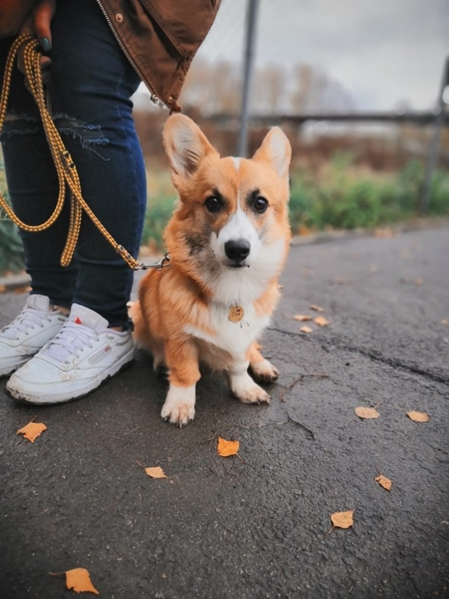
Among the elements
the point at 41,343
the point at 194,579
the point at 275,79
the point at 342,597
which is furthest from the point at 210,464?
the point at 275,79

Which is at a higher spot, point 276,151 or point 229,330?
point 276,151

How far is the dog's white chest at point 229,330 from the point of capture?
1.57 metres

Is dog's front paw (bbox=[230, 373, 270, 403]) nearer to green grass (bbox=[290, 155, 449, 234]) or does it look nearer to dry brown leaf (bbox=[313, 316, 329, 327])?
dry brown leaf (bbox=[313, 316, 329, 327])

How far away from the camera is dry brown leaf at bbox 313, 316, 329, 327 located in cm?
257

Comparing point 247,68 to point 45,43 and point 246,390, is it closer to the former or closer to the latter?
point 45,43

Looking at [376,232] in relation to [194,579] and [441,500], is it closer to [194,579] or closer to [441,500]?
[441,500]

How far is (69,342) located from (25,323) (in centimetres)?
27

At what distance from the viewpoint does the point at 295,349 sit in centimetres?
221

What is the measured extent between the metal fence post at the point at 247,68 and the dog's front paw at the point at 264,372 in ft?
8.98

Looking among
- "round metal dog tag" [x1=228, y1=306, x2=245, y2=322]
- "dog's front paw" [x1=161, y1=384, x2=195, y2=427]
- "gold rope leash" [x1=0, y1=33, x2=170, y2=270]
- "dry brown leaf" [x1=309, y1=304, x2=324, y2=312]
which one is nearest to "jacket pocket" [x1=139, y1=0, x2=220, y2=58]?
"gold rope leash" [x1=0, y1=33, x2=170, y2=270]

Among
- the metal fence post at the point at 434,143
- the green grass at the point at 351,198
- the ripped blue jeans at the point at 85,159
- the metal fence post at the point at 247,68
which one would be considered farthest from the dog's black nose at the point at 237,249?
the metal fence post at the point at 434,143

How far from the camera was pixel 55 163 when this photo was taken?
154 cm

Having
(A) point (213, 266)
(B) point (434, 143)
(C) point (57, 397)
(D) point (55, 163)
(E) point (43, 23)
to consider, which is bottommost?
(C) point (57, 397)

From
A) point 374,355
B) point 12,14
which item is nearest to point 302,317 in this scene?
point 374,355
